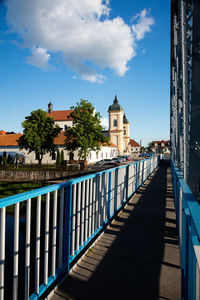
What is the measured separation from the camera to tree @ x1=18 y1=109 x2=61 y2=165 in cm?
3250

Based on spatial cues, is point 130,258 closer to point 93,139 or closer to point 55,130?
point 93,139

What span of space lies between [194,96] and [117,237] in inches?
109

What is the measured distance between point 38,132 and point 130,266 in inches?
1278

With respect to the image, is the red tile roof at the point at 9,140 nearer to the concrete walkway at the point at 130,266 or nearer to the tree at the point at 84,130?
the tree at the point at 84,130

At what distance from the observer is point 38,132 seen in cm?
3331

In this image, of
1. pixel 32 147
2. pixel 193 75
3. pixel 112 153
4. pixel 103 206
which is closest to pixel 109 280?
pixel 103 206

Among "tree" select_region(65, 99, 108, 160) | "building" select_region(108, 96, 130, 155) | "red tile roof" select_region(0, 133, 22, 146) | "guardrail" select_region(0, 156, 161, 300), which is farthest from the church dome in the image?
"guardrail" select_region(0, 156, 161, 300)

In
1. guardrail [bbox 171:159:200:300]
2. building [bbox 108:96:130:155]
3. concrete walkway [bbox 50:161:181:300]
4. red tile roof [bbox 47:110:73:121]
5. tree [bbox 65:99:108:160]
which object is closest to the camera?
guardrail [bbox 171:159:200:300]

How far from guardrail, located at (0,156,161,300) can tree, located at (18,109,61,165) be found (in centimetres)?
2907

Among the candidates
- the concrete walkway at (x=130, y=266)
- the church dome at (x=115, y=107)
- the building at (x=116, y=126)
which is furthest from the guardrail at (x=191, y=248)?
the church dome at (x=115, y=107)

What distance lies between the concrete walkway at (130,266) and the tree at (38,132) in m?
29.9

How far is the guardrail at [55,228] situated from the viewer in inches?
69.7

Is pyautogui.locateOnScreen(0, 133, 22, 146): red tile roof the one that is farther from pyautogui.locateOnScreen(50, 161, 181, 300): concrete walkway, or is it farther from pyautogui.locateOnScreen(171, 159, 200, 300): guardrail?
pyautogui.locateOnScreen(171, 159, 200, 300): guardrail

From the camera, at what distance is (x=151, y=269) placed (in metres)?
2.82
